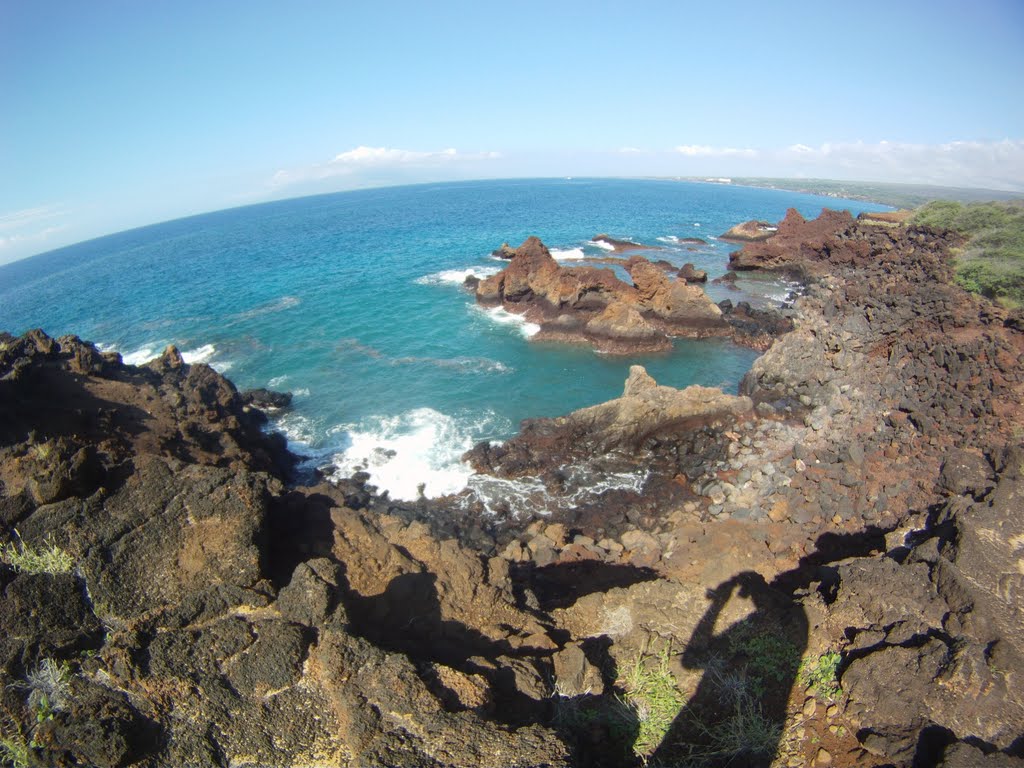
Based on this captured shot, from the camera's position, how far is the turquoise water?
2484 cm

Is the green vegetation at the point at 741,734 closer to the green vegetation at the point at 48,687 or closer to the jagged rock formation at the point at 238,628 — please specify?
the jagged rock formation at the point at 238,628

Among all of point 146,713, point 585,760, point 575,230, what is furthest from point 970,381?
point 575,230

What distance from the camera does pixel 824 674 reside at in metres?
8.12

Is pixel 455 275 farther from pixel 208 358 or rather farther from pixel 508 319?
pixel 208 358

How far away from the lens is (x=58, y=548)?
798cm

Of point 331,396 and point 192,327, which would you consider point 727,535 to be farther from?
point 192,327

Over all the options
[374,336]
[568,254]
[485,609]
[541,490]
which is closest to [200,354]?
[374,336]

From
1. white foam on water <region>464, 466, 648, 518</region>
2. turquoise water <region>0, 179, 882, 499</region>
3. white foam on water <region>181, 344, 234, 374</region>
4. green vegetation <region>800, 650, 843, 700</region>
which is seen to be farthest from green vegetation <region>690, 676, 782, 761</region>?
white foam on water <region>181, 344, 234, 374</region>

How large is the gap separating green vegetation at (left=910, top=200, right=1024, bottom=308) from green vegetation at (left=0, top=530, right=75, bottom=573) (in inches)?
1829

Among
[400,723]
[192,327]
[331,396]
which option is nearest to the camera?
[400,723]

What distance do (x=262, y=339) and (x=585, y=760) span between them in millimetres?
37127

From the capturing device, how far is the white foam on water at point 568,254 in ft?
187

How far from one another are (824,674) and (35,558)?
12.5m

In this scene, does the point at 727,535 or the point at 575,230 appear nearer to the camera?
the point at 727,535
